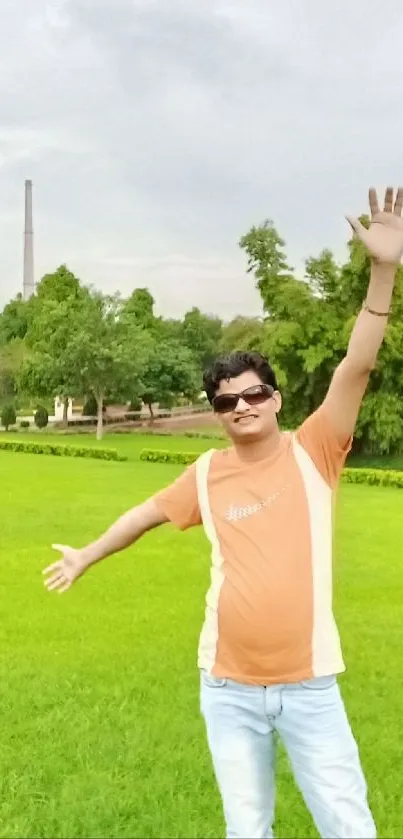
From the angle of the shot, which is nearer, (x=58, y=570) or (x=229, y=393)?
(x=229, y=393)

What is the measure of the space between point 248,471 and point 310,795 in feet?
3.08

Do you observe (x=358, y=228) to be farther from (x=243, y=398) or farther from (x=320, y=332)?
(x=320, y=332)

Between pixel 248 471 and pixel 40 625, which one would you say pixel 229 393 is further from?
pixel 40 625

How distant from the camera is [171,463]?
2716cm

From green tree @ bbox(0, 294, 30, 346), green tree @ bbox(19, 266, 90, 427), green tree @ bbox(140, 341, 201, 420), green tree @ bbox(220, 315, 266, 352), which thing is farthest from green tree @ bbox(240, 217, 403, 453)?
green tree @ bbox(0, 294, 30, 346)

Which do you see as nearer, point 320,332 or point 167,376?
point 320,332

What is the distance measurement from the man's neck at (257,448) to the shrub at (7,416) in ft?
142

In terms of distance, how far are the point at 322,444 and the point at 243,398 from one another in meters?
0.27

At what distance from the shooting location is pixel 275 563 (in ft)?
8.69

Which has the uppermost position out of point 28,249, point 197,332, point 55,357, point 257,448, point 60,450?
point 28,249

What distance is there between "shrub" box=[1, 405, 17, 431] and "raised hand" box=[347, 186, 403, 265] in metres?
43.5

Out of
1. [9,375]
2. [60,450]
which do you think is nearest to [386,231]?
[60,450]

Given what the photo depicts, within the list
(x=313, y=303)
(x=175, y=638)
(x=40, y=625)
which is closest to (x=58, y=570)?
(x=175, y=638)

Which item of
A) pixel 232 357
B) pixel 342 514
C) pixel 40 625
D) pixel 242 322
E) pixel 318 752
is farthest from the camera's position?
pixel 242 322
